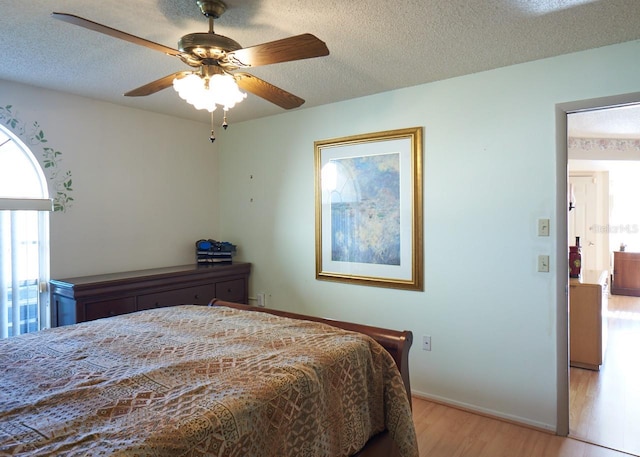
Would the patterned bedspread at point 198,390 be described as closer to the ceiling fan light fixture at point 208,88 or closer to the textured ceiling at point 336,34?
the ceiling fan light fixture at point 208,88

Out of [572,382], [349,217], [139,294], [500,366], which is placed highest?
[349,217]

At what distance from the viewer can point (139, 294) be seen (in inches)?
127

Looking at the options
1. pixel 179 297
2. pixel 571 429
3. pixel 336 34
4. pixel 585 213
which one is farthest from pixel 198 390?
pixel 585 213

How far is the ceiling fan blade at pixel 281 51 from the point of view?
1.56 meters

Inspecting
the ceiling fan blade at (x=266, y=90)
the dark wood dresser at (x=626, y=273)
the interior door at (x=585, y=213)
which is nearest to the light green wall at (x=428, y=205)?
the ceiling fan blade at (x=266, y=90)

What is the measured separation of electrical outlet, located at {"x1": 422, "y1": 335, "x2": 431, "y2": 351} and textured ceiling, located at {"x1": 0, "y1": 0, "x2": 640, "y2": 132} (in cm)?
190

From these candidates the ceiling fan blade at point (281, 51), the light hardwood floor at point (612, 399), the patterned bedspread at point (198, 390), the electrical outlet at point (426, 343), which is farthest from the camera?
the electrical outlet at point (426, 343)

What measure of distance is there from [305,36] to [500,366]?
2.42 metres

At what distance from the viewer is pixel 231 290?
3969 millimetres

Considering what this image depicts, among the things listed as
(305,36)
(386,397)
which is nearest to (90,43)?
(305,36)

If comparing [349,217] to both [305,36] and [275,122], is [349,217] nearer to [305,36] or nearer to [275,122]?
[275,122]

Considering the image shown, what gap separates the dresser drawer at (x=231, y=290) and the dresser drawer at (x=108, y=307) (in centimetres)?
84

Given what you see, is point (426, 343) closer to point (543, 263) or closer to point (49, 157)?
point (543, 263)

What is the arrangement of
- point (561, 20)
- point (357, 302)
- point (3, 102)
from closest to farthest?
1. point (561, 20)
2. point (3, 102)
3. point (357, 302)
